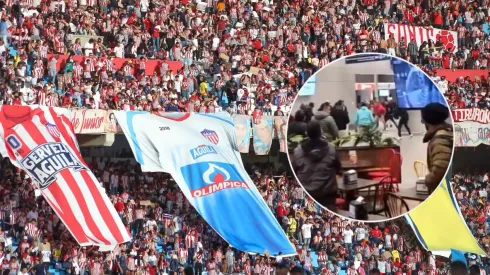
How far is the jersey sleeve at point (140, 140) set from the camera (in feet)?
74.0

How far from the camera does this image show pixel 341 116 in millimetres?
6738

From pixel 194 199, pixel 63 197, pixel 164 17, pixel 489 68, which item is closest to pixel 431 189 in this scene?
pixel 63 197

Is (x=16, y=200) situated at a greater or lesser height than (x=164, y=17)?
lesser

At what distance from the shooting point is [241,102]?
2698 centimetres

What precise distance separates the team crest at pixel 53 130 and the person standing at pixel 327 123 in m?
15.6

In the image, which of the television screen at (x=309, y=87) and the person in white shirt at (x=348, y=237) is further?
the person in white shirt at (x=348, y=237)

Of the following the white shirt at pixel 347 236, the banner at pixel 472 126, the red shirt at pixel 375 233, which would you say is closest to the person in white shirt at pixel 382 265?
the white shirt at pixel 347 236

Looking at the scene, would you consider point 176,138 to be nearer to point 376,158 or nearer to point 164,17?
point 164,17

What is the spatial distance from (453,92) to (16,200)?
14915 mm

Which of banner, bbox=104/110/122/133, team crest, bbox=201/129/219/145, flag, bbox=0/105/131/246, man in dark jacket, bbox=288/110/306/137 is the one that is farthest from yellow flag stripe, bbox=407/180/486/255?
man in dark jacket, bbox=288/110/306/137

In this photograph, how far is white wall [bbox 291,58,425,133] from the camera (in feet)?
21.8

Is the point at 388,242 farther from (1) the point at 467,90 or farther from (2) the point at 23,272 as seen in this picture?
(2) the point at 23,272

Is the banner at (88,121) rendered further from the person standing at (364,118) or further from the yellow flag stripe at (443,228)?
the person standing at (364,118)

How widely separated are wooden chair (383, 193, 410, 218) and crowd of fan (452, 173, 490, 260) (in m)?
19.8
